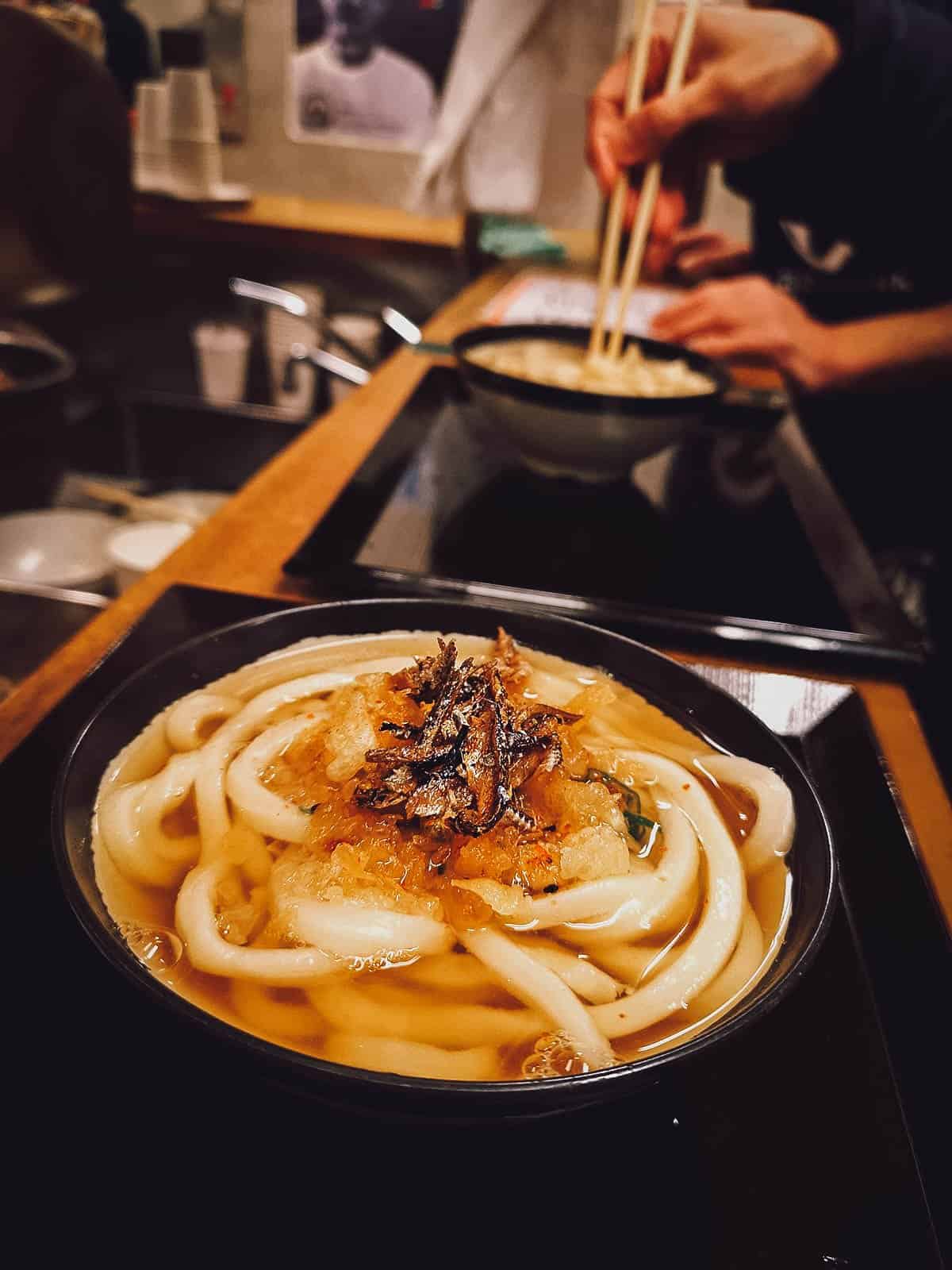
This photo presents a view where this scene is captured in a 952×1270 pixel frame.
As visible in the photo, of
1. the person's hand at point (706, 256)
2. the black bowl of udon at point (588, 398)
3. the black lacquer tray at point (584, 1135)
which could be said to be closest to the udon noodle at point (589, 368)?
the black bowl of udon at point (588, 398)

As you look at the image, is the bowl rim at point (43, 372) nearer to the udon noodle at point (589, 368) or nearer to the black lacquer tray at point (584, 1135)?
the udon noodle at point (589, 368)

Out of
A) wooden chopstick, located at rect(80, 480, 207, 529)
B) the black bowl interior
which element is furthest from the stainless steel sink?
the black bowl interior

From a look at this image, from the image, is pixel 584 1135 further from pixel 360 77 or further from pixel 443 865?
pixel 360 77

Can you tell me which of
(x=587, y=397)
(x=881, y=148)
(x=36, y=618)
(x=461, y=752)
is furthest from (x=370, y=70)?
(x=461, y=752)

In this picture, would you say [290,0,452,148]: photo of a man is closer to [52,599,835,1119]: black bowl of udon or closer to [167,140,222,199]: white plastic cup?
[167,140,222,199]: white plastic cup

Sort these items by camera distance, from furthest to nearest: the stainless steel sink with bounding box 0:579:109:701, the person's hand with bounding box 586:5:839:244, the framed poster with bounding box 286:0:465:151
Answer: the framed poster with bounding box 286:0:465:151
the person's hand with bounding box 586:5:839:244
the stainless steel sink with bounding box 0:579:109:701

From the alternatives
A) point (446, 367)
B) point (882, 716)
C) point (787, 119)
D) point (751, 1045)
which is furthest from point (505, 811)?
point (787, 119)
